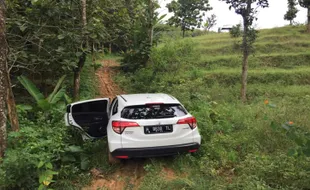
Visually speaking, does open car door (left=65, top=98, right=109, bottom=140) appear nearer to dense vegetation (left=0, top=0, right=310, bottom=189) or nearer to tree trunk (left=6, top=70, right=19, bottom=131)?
dense vegetation (left=0, top=0, right=310, bottom=189)

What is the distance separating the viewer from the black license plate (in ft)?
14.2

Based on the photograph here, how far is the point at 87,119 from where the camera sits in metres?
5.94

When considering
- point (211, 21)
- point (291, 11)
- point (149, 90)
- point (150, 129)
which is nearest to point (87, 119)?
point (150, 129)

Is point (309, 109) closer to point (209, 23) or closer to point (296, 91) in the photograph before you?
point (296, 91)

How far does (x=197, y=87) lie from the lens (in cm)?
1167

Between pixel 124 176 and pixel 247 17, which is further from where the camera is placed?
pixel 247 17

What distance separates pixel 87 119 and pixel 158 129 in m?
2.31

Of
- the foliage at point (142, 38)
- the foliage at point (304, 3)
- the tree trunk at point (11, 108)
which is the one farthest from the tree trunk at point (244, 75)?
the foliage at point (304, 3)

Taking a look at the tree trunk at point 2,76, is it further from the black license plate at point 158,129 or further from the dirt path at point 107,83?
the dirt path at point 107,83

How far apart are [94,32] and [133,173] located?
5024mm

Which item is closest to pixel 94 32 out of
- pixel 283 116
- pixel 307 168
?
pixel 283 116

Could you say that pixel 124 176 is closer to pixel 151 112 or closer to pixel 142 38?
pixel 151 112

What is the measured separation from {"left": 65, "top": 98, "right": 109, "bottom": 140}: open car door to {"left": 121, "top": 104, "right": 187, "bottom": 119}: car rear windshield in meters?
1.64

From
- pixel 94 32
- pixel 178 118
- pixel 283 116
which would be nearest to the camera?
pixel 178 118
